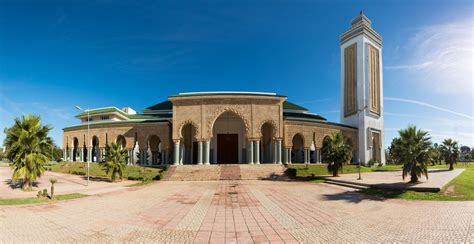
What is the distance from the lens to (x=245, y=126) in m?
32.9

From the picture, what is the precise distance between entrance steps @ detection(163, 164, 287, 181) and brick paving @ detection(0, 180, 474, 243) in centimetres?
1401

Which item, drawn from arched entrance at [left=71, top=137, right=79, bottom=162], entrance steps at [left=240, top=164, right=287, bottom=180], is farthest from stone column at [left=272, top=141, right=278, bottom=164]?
arched entrance at [left=71, top=137, right=79, bottom=162]

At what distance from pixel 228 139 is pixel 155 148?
1207 centimetres

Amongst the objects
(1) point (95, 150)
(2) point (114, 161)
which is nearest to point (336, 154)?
(2) point (114, 161)

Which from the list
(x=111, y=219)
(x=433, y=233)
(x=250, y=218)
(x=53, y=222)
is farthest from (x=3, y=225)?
(x=433, y=233)

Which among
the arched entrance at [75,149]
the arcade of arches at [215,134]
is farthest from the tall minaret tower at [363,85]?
the arched entrance at [75,149]

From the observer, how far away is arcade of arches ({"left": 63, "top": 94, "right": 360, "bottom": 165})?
107 feet

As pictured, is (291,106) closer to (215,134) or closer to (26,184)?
(215,134)

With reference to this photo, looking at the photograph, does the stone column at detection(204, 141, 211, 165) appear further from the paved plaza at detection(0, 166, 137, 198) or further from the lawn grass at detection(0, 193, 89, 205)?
the lawn grass at detection(0, 193, 89, 205)

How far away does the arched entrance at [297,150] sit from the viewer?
3959cm

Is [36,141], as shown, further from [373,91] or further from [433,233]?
[373,91]

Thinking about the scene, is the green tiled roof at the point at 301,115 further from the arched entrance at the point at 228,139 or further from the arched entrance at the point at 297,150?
the arched entrance at the point at 228,139

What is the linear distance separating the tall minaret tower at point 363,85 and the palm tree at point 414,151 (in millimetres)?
30970

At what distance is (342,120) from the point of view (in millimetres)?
50469
